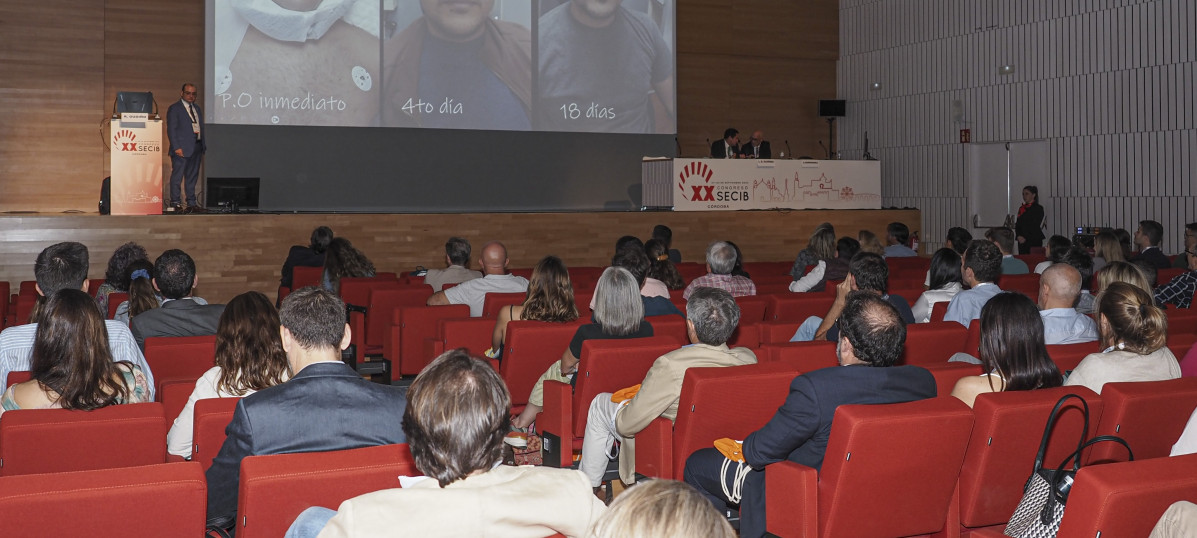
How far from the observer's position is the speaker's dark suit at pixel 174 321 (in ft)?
15.1

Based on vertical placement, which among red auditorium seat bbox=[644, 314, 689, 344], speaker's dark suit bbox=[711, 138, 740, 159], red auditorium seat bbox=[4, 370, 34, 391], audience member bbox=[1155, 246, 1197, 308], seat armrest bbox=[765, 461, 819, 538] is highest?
speaker's dark suit bbox=[711, 138, 740, 159]

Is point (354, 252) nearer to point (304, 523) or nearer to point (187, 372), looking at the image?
point (187, 372)

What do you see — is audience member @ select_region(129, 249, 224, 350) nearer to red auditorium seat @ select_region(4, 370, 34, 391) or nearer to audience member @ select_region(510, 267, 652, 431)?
red auditorium seat @ select_region(4, 370, 34, 391)

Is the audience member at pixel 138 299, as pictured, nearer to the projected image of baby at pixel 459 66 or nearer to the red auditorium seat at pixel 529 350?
the red auditorium seat at pixel 529 350

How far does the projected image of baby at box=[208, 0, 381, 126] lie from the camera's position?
1195 cm

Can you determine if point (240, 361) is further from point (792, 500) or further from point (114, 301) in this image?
point (114, 301)

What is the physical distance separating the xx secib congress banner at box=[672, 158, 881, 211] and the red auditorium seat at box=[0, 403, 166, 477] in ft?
33.3

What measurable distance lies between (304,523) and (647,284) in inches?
178

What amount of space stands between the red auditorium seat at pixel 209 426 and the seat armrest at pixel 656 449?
5.08 ft

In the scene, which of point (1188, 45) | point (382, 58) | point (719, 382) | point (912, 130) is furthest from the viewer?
point (912, 130)

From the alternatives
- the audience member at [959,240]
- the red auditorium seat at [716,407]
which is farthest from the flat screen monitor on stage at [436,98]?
the red auditorium seat at [716,407]

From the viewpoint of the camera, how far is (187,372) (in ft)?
13.3

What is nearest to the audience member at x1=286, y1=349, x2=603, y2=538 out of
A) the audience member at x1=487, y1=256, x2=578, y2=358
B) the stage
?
the audience member at x1=487, y1=256, x2=578, y2=358

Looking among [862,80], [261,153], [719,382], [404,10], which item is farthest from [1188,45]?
[261,153]
